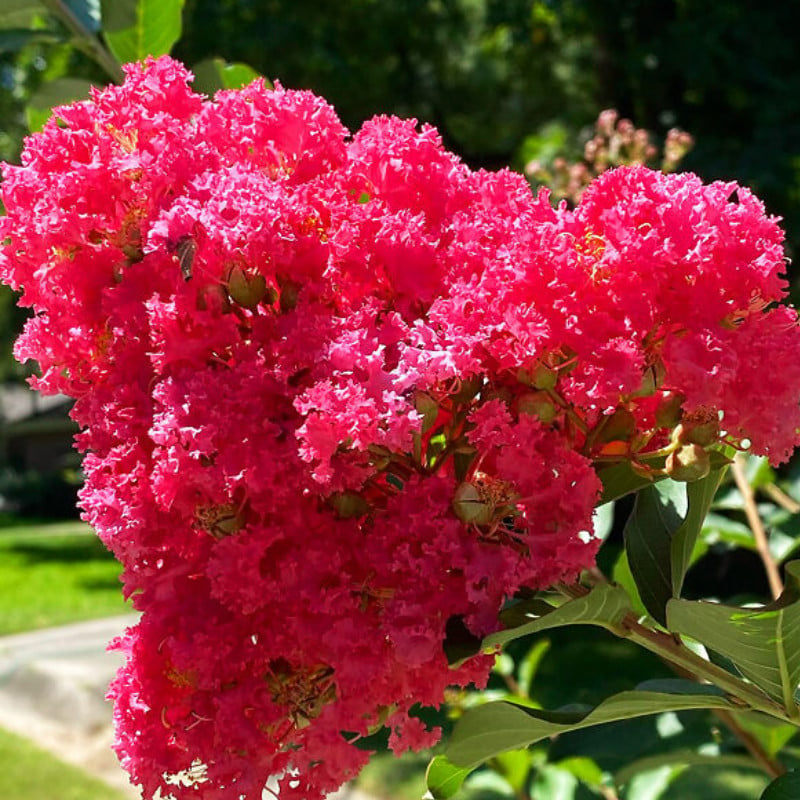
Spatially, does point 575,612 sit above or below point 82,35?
below

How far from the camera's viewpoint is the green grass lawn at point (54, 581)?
9.98 meters

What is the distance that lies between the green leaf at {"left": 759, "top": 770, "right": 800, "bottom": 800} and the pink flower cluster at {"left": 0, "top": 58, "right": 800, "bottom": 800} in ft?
0.95

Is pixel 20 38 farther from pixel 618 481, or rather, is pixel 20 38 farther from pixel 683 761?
pixel 683 761

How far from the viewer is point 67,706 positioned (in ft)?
20.6

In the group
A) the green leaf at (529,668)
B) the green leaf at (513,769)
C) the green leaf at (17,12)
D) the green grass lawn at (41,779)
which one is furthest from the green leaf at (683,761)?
the green grass lawn at (41,779)

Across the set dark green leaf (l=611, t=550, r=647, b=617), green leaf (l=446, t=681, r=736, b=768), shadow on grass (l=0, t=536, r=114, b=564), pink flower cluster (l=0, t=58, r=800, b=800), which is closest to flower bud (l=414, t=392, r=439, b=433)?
pink flower cluster (l=0, t=58, r=800, b=800)

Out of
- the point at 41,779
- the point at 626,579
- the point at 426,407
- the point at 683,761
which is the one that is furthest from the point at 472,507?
the point at 41,779

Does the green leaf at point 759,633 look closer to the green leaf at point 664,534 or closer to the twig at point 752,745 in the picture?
the green leaf at point 664,534

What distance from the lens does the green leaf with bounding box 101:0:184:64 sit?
4.47 feet

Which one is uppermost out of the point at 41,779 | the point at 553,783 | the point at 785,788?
the point at 785,788

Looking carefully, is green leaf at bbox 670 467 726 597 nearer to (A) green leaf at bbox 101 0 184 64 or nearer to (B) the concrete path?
(A) green leaf at bbox 101 0 184 64

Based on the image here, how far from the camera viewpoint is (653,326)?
75cm

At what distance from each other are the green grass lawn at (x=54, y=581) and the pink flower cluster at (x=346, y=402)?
30.0ft

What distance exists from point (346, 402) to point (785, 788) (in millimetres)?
509
